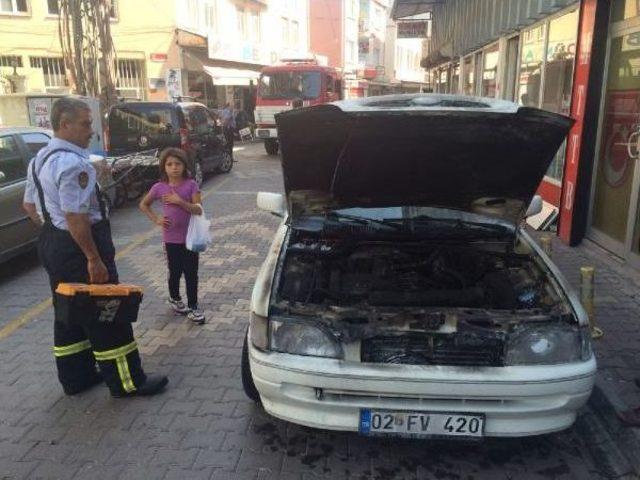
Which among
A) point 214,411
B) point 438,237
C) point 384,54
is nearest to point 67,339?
point 214,411

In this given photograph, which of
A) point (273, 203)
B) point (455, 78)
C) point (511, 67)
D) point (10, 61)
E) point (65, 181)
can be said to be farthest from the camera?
point (10, 61)

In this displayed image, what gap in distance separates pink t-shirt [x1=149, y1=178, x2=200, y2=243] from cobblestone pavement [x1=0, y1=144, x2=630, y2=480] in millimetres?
774

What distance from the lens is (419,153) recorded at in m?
3.37

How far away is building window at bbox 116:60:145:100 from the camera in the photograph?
22516mm

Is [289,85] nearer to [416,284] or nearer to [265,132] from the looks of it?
[265,132]

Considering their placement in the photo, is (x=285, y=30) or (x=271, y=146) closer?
(x=271, y=146)

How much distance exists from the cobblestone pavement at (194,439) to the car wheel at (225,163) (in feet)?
31.9

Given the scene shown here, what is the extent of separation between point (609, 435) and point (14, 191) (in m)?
5.97

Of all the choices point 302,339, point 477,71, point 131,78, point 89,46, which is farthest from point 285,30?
point 302,339

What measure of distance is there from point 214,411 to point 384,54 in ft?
180

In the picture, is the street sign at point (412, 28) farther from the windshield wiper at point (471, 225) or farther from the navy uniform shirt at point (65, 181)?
the navy uniform shirt at point (65, 181)

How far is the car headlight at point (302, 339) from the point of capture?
280cm

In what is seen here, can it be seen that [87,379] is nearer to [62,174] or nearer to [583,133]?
[62,174]

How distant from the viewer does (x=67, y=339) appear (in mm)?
3656
